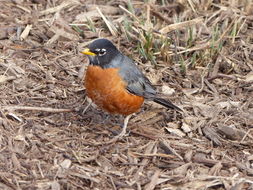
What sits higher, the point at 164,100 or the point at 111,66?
the point at 111,66

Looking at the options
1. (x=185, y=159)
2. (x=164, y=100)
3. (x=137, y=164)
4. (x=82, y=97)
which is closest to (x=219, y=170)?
(x=185, y=159)

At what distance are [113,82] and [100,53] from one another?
345 millimetres

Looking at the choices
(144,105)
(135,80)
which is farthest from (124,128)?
(144,105)

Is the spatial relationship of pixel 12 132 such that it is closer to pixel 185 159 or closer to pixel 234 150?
pixel 185 159

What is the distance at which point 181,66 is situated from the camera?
274 inches

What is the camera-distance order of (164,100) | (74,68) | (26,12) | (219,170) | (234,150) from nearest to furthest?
(219,170) < (234,150) < (164,100) < (74,68) < (26,12)

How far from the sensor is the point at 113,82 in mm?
5977

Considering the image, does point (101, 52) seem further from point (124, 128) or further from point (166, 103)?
point (166, 103)

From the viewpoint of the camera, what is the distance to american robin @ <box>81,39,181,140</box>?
589cm

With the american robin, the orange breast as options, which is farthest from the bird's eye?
the orange breast

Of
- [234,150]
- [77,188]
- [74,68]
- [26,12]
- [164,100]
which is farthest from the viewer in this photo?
[26,12]

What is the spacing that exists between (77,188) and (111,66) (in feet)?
5.39

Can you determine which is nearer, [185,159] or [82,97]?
[185,159]

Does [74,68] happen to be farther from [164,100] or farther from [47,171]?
[47,171]
